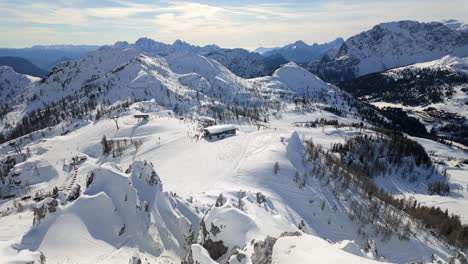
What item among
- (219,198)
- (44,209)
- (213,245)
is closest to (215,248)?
(213,245)

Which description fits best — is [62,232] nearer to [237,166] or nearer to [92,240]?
[92,240]

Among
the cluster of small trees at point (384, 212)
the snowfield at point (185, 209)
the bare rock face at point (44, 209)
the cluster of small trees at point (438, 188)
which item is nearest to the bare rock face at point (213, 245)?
the snowfield at point (185, 209)

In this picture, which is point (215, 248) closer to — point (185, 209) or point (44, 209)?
point (185, 209)

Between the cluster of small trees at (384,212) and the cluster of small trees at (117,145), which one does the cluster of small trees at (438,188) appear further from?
the cluster of small trees at (117,145)

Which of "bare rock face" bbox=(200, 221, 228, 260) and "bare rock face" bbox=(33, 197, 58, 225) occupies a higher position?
"bare rock face" bbox=(33, 197, 58, 225)

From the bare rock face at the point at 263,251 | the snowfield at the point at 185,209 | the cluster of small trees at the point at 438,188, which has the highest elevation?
the bare rock face at the point at 263,251

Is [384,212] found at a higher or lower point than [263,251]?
lower

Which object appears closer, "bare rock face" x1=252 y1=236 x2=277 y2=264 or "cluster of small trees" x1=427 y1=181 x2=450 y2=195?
"bare rock face" x1=252 y1=236 x2=277 y2=264

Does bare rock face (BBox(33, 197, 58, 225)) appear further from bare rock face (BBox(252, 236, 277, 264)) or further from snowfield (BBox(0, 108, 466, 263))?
bare rock face (BBox(252, 236, 277, 264))

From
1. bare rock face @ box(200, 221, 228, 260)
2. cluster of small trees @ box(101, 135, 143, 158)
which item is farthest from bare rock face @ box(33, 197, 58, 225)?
cluster of small trees @ box(101, 135, 143, 158)

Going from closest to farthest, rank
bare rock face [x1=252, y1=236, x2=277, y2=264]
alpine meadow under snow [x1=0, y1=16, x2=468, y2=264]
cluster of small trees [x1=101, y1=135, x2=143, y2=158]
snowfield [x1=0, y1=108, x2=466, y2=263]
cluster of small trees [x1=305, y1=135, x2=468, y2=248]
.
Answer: bare rock face [x1=252, y1=236, x2=277, y2=264]
snowfield [x1=0, y1=108, x2=466, y2=263]
alpine meadow under snow [x1=0, y1=16, x2=468, y2=264]
cluster of small trees [x1=305, y1=135, x2=468, y2=248]
cluster of small trees [x1=101, y1=135, x2=143, y2=158]

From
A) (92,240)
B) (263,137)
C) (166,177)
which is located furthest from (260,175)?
(92,240)
